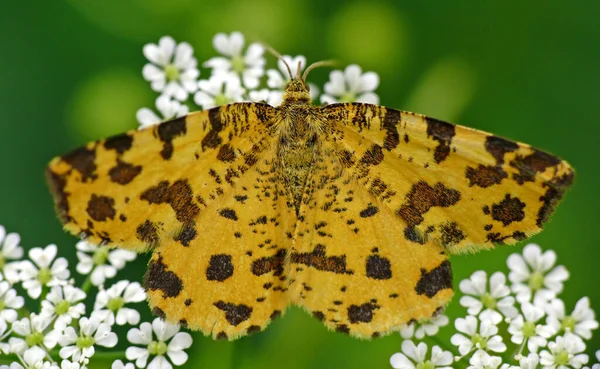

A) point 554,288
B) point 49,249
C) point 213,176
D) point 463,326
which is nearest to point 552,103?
point 554,288

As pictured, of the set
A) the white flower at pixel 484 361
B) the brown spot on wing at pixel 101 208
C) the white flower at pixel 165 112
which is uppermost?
the brown spot on wing at pixel 101 208

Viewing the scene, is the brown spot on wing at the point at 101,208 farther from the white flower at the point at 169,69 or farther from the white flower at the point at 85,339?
the white flower at the point at 169,69

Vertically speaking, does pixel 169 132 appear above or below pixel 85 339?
above

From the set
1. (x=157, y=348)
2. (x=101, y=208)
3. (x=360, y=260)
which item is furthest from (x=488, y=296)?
(x=101, y=208)

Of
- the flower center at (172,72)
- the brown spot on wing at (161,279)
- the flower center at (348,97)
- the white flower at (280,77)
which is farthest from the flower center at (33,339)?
the flower center at (348,97)

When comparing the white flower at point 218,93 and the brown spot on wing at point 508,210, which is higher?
the brown spot on wing at point 508,210

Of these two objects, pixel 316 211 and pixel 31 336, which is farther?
pixel 31 336

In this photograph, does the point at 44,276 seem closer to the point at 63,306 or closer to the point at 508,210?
the point at 63,306
